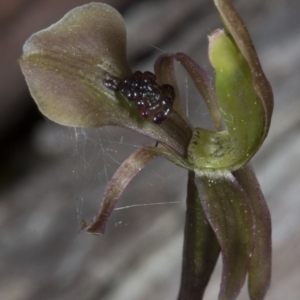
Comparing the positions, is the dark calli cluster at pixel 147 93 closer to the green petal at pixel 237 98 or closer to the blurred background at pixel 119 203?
the green petal at pixel 237 98

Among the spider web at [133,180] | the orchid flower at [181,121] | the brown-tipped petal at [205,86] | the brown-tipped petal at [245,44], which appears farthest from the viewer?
the spider web at [133,180]

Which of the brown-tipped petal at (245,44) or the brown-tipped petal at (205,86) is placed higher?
the brown-tipped petal at (245,44)

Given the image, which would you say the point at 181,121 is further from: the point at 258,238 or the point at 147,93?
the point at 258,238

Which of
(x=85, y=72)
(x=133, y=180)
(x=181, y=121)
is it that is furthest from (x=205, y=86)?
(x=133, y=180)

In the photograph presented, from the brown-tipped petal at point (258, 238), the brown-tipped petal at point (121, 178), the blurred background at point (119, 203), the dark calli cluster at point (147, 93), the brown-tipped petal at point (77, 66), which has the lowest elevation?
the blurred background at point (119, 203)

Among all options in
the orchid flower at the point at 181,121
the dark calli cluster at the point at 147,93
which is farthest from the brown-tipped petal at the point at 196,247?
the dark calli cluster at the point at 147,93

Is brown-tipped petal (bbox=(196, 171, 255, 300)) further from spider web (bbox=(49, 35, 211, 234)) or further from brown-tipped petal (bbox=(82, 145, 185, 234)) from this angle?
spider web (bbox=(49, 35, 211, 234))
